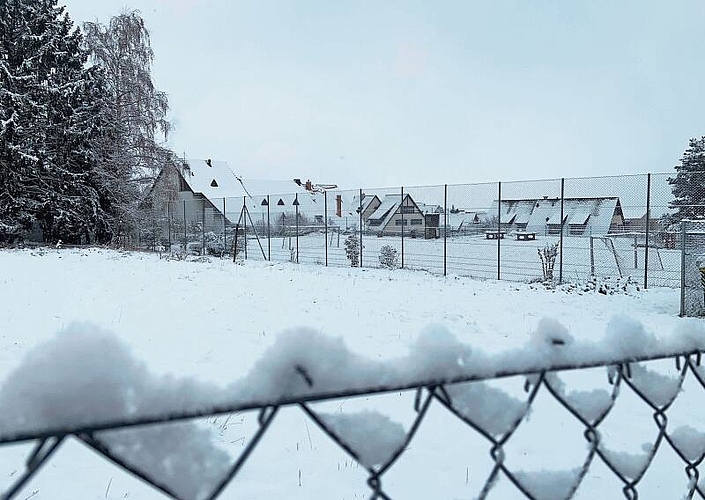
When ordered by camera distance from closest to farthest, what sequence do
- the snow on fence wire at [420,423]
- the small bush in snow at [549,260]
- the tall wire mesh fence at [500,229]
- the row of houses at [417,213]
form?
the snow on fence wire at [420,423] → the tall wire mesh fence at [500,229] → the small bush in snow at [549,260] → the row of houses at [417,213]

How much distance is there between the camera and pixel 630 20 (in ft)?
31.5

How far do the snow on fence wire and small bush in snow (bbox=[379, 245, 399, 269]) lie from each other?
12.2m

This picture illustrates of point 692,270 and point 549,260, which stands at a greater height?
point 692,270

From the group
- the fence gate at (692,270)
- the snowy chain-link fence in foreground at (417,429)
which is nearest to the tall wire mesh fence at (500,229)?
the fence gate at (692,270)

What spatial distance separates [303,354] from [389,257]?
12.7 metres

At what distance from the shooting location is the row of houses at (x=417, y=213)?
10.7 meters

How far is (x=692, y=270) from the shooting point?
6375 millimetres

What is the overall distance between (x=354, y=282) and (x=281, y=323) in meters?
3.90

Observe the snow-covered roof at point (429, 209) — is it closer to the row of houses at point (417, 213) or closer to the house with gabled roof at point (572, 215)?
the row of houses at point (417, 213)

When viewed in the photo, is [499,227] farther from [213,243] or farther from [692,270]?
[213,243]

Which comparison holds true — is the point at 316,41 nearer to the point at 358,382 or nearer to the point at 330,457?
the point at 330,457

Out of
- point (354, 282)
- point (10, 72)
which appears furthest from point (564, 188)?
point (10, 72)

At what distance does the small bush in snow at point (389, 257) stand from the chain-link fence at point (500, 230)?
3cm

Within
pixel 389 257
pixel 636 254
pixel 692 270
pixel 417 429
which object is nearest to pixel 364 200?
pixel 389 257
